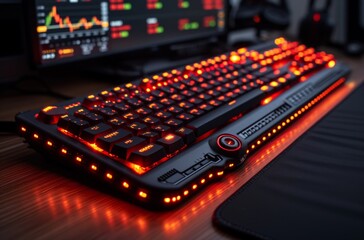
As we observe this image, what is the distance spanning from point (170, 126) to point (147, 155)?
0.26 feet

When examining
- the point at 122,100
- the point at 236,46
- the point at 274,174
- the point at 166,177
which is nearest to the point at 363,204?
the point at 274,174

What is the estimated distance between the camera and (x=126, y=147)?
0.45 metres

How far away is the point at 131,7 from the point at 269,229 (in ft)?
1.93

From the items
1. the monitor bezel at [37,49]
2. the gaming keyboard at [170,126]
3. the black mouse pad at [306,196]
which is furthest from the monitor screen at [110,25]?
the black mouse pad at [306,196]

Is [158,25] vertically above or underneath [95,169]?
above

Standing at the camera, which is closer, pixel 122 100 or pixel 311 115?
A: pixel 122 100

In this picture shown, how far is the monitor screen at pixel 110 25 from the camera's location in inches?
28.0

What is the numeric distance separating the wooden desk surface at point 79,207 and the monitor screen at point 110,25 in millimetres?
219

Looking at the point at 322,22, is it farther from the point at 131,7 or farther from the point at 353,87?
the point at 131,7

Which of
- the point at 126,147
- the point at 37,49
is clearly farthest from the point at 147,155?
the point at 37,49

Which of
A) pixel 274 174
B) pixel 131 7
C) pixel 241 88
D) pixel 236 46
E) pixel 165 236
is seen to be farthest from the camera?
pixel 236 46

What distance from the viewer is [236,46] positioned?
1.19 metres

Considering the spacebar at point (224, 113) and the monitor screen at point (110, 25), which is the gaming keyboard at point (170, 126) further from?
the monitor screen at point (110, 25)

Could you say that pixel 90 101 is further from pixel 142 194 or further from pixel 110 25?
pixel 110 25
